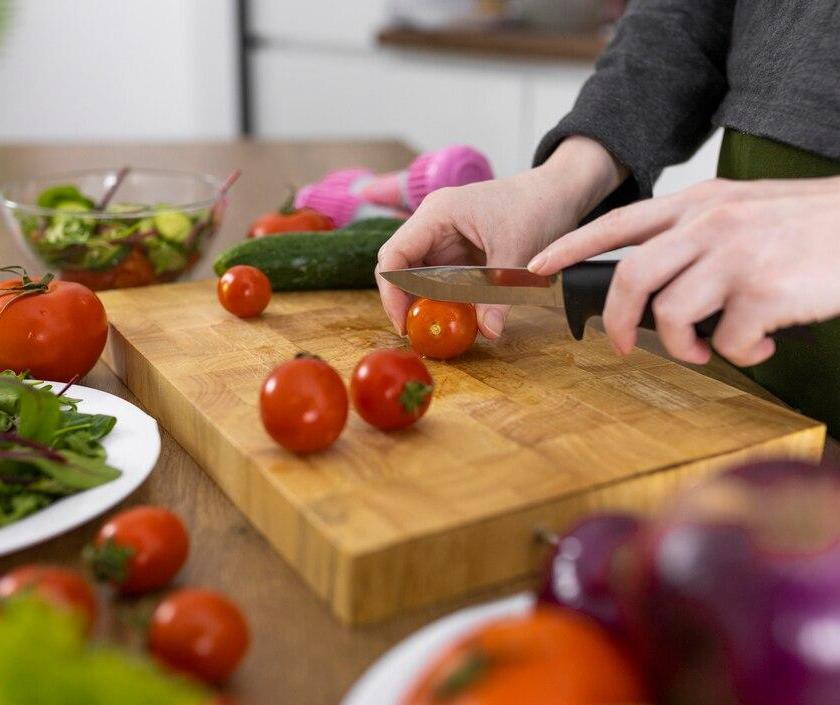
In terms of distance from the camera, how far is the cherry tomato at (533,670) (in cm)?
48

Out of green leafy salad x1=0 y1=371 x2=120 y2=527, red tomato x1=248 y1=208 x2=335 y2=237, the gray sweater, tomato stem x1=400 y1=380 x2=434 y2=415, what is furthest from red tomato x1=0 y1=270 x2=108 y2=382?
the gray sweater

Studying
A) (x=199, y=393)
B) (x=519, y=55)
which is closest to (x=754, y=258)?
(x=199, y=393)

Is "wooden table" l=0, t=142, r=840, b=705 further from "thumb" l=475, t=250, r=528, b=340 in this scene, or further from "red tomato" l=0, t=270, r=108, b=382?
"thumb" l=475, t=250, r=528, b=340

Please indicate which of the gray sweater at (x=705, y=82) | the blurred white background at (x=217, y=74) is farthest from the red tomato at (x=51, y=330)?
the blurred white background at (x=217, y=74)

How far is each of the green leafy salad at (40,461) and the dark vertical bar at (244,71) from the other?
16.8ft

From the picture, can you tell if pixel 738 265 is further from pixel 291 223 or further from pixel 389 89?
pixel 389 89

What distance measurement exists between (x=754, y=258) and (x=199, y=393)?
578mm

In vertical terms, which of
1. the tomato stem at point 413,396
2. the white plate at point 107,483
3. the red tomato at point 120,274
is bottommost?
the red tomato at point 120,274

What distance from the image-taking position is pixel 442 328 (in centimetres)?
120

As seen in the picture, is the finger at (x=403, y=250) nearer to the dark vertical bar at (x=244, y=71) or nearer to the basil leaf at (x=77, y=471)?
the basil leaf at (x=77, y=471)

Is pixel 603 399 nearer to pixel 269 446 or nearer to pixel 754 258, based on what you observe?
pixel 754 258

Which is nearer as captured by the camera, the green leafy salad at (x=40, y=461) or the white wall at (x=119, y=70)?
the green leafy salad at (x=40, y=461)

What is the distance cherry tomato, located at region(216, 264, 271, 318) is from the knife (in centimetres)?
20

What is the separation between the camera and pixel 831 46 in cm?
121
